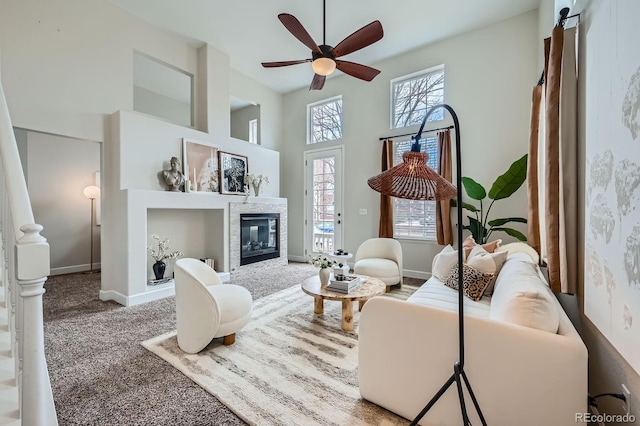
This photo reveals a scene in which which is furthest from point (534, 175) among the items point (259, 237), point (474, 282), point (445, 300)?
point (259, 237)

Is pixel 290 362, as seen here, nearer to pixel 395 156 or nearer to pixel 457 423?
Answer: pixel 457 423

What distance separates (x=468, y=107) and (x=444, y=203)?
1.52 metres

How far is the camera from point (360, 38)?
8.43 feet

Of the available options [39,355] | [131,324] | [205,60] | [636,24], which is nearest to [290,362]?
[39,355]

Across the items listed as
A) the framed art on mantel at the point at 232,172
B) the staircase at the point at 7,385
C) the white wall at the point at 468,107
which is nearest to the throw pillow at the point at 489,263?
the white wall at the point at 468,107

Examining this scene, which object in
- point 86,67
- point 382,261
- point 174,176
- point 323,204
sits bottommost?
point 382,261

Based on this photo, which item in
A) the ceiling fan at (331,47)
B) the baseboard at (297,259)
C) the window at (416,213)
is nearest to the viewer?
the ceiling fan at (331,47)

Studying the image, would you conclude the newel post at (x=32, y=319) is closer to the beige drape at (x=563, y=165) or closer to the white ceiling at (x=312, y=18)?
the beige drape at (x=563, y=165)

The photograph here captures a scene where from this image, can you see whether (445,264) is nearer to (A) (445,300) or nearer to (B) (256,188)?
(A) (445,300)

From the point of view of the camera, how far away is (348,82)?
17.5ft

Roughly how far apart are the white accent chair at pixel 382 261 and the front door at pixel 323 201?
145 cm

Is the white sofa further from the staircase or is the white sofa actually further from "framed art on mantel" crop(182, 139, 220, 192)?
"framed art on mantel" crop(182, 139, 220, 192)

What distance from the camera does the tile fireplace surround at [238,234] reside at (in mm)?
4617

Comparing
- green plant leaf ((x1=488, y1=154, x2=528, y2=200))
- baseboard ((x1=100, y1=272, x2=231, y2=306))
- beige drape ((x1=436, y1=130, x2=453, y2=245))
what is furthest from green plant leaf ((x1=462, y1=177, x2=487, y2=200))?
baseboard ((x1=100, y1=272, x2=231, y2=306))
